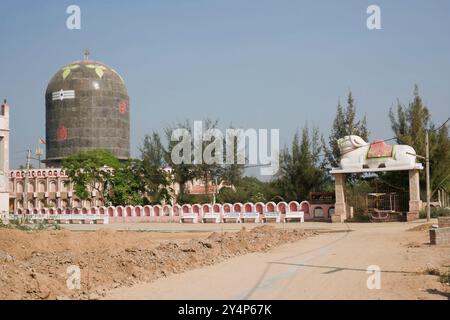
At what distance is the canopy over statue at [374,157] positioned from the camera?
32.3m

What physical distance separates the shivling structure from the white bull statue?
3804 centimetres

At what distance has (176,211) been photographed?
4341cm

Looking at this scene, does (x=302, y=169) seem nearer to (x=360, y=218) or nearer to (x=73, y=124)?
(x=360, y=218)

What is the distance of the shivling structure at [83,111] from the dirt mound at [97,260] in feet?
144

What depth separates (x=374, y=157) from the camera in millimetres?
33156

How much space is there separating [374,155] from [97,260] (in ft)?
76.4

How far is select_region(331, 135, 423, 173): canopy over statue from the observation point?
106 feet

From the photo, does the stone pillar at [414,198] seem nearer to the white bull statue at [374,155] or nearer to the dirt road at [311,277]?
the white bull statue at [374,155]

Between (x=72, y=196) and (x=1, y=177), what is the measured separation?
1974 centimetres

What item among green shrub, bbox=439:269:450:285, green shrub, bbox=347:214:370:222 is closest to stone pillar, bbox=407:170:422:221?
green shrub, bbox=347:214:370:222

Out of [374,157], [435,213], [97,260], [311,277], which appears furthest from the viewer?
[374,157]

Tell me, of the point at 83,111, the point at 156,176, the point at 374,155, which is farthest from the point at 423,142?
the point at 83,111
